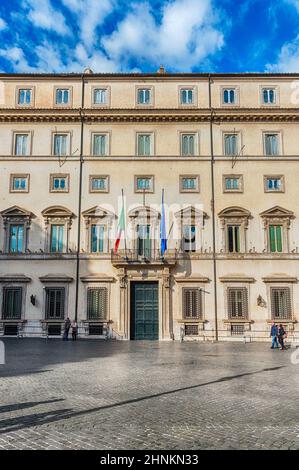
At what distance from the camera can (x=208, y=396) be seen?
1158cm

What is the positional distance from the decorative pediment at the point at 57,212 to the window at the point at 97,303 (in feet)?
18.3

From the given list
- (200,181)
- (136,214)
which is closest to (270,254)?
(200,181)

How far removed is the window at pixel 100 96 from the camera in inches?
1359

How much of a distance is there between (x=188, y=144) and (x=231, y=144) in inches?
125

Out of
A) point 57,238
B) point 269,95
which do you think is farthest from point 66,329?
point 269,95

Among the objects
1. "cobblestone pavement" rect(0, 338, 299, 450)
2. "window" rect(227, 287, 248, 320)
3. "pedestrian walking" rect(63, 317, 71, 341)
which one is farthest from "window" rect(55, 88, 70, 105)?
"cobblestone pavement" rect(0, 338, 299, 450)

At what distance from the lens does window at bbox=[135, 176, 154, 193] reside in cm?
3284

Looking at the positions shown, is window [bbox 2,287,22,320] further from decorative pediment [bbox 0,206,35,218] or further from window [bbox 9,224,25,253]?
decorative pediment [bbox 0,206,35,218]

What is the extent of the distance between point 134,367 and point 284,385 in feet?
19.1

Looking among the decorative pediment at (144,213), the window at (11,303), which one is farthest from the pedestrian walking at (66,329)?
the decorative pediment at (144,213)

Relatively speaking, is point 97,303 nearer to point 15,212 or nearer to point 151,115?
point 15,212

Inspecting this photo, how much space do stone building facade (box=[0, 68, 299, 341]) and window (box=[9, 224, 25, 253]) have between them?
0.10 meters

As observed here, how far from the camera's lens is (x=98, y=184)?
108 feet
